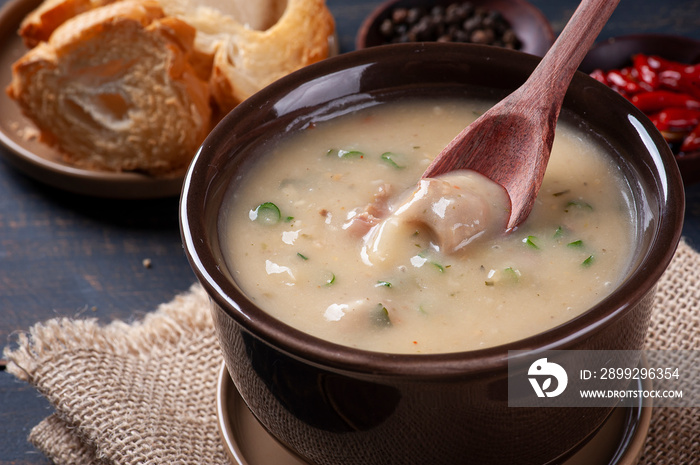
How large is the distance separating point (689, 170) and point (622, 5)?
0.94 meters

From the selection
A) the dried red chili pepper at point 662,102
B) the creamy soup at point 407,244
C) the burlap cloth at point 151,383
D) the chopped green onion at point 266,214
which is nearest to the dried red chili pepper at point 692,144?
the dried red chili pepper at point 662,102

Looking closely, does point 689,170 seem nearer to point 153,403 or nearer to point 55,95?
point 153,403

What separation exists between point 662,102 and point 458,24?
28.7 inches

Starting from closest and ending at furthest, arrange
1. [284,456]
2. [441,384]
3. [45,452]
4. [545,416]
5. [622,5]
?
[441,384], [545,416], [284,456], [45,452], [622,5]

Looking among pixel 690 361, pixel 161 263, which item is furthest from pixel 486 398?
pixel 161 263

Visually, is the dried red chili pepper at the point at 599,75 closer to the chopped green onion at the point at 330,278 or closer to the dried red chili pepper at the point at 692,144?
the dried red chili pepper at the point at 692,144

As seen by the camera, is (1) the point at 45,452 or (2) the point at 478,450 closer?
(2) the point at 478,450

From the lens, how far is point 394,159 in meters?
1.67

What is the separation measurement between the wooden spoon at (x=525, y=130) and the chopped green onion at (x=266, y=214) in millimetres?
289

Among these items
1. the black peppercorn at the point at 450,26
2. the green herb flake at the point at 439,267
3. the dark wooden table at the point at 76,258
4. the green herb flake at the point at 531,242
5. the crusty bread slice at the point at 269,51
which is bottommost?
the dark wooden table at the point at 76,258

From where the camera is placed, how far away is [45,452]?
5.52 feet

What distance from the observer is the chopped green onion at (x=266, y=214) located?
60.5 inches

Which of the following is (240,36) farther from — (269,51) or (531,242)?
(531,242)

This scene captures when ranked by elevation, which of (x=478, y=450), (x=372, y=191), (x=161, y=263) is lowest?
(x=161, y=263)
